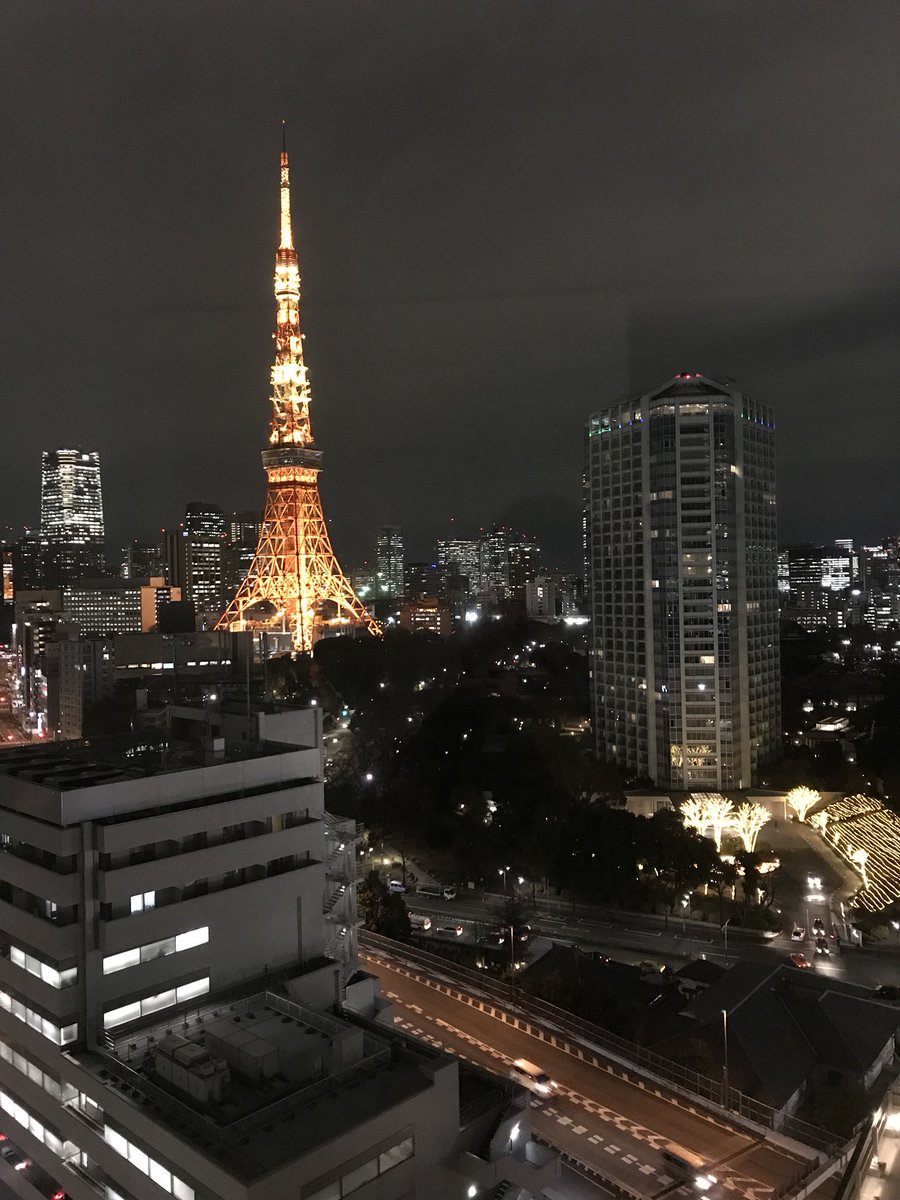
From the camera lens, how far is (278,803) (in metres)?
9.85

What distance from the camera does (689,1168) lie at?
29.0 ft

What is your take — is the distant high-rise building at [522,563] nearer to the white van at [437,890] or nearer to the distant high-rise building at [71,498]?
the distant high-rise building at [71,498]

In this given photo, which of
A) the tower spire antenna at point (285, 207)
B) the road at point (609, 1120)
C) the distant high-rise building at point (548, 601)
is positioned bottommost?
the road at point (609, 1120)

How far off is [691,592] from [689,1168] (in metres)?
17.0

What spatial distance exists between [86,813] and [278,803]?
2.10m

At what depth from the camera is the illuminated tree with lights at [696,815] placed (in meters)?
20.5

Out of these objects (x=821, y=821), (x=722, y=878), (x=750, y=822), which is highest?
(x=750, y=822)

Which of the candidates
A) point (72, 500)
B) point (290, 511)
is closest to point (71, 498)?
point (72, 500)

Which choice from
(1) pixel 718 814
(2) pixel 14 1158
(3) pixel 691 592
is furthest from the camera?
(3) pixel 691 592

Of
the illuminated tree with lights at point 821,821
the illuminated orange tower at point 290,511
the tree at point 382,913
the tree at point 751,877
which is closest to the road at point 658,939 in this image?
the tree at point 751,877

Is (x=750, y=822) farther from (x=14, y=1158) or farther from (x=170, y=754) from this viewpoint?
(x=14, y=1158)

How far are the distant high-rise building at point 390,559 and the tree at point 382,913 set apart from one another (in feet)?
241

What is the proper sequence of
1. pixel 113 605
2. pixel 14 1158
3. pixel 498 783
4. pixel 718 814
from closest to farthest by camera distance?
pixel 14 1158 → pixel 718 814 → pixel 498 783 → pixel 113 605

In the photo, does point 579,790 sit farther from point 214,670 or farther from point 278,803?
point 214,670
